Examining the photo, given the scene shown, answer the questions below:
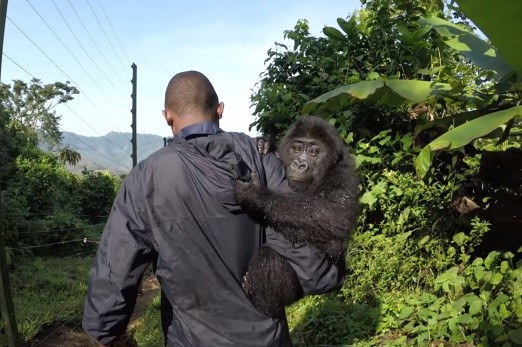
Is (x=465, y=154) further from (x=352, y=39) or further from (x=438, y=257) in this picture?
(x=352, y=39)

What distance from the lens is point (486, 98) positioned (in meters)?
5.28

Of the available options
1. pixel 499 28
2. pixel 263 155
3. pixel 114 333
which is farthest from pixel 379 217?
pixel 114 333

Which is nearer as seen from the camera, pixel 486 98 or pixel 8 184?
pixel 486 98

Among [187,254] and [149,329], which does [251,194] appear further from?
[149,329]

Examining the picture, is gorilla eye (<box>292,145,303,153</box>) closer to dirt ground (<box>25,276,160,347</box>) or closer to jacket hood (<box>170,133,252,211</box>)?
jacket hood (<box>170,133,252,211</box>)

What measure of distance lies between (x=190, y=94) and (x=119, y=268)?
0.85 meters

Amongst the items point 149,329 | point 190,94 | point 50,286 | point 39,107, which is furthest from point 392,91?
point 39,107

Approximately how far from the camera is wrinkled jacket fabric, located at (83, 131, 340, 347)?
217 centimetres

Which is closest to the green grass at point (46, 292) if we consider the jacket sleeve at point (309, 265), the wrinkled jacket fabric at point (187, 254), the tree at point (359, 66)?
the tree at point (359, 66)

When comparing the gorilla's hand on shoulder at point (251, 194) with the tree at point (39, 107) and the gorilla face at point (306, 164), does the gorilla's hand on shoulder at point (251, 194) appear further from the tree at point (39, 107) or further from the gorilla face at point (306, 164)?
the tree at point (39, 107)

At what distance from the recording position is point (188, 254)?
85.3 inches

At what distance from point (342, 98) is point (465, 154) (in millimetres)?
1652

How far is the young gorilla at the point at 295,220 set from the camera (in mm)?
2318

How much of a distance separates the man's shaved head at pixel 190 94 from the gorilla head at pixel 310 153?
0.93 m
